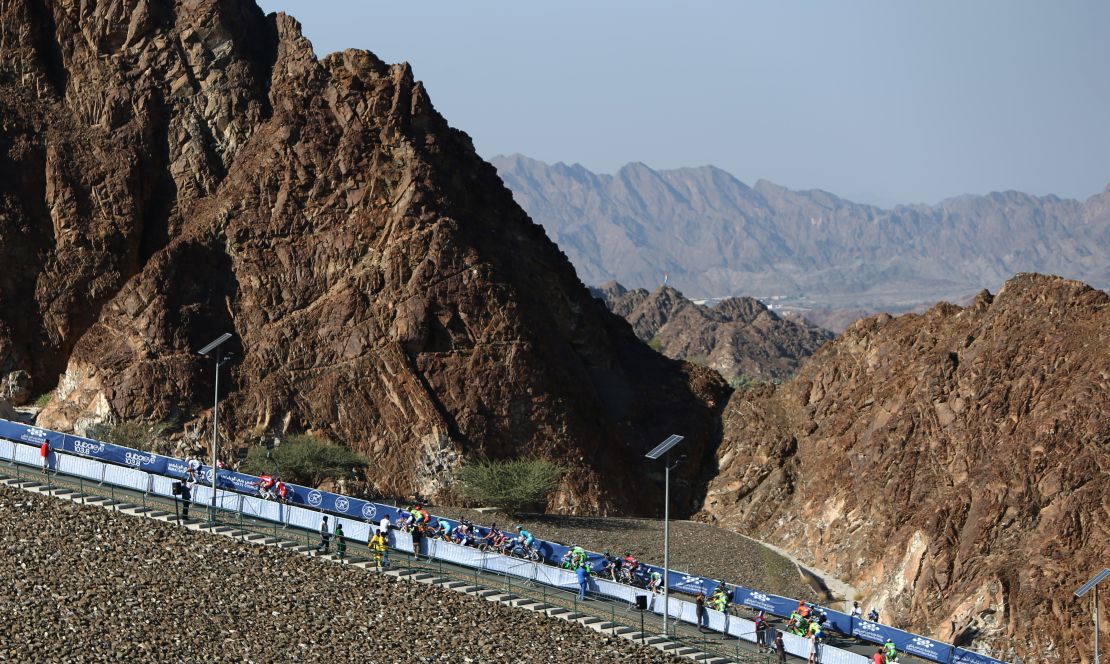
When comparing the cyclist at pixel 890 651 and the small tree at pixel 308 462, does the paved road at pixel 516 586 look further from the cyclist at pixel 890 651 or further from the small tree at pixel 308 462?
the small tree at pixel 308 462

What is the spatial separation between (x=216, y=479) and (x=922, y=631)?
24662 millimetres

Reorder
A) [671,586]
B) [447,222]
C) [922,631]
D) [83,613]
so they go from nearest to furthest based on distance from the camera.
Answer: [83,613]
[671,586]
[922,631]
[447,222]

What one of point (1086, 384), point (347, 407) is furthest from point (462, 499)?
point (1086, 384)

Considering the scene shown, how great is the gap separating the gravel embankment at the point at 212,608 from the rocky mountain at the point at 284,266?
81.6 ft

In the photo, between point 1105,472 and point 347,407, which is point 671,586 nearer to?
point 1105,472

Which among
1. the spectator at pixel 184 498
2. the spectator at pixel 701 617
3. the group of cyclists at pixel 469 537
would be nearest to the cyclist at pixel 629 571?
the group of cyclists at pixel 469 537

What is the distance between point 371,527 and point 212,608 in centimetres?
839

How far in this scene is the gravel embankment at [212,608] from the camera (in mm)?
39250

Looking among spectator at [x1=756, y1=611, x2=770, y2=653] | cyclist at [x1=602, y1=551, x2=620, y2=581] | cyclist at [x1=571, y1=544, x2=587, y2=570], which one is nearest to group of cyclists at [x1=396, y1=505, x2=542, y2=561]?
cyclist at [x1=571, y1=544, x2=587, y2=570]

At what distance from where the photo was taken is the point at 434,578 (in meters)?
47.1

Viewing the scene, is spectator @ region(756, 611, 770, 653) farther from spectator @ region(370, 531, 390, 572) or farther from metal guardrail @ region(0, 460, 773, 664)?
spectator @ region(370, 531, 390, 572)

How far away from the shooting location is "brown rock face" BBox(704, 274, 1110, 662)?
54562 millimetres

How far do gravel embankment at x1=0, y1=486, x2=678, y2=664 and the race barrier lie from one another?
275 cm

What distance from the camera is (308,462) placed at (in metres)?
68.4
